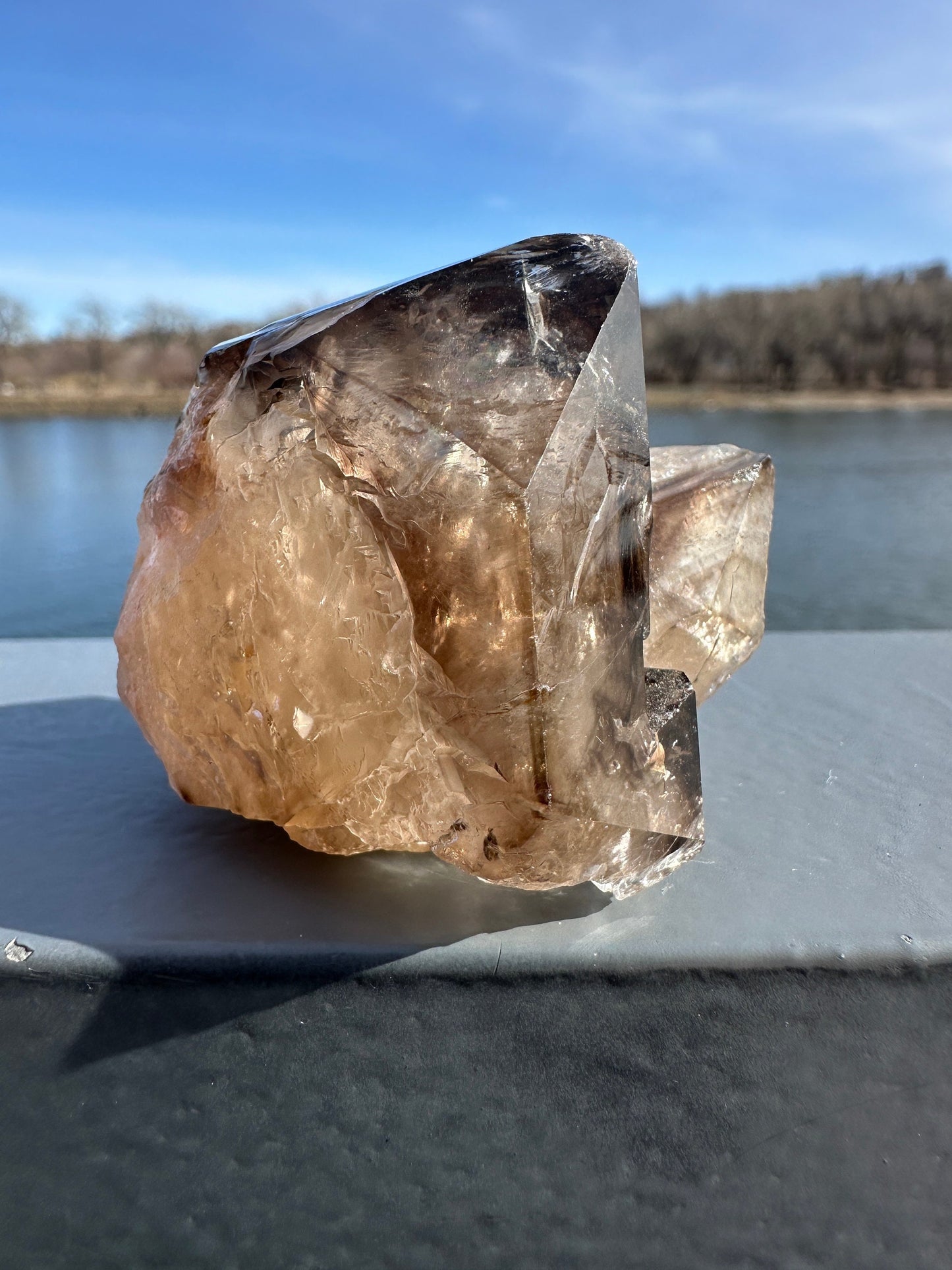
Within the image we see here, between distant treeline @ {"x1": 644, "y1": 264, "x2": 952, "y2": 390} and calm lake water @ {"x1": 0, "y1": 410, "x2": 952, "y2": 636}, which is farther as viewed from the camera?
distant treeline @ {"x1": 644, "y1": 264, "x2": 952, "y2": 390}

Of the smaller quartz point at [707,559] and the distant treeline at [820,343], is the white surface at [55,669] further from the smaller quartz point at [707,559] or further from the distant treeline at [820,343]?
the distant treeline at [820,343]

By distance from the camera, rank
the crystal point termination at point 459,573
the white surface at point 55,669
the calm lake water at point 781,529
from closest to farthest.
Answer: the crystal point termination at point 459,573 < the white surface at point 55,669 < the calm lake water at point 781,529

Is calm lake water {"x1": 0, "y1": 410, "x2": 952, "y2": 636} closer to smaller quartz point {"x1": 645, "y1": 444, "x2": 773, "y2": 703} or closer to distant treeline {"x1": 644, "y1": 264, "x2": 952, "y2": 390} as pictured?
smaller quartz point {"x1": 645, "y1": 444, "x2": 773, "y2": 703}

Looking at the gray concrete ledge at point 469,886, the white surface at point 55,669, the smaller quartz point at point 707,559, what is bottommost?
the gray concrete ledge at point 469,886

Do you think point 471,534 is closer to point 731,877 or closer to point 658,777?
point 658,777

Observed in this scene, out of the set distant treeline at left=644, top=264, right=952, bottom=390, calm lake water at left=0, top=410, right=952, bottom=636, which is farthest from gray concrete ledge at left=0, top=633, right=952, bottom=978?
distant treeline at left=644, top=264, right=952, bottom=390

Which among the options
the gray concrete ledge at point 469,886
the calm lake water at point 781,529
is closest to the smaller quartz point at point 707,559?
the gray concrete ledge at point 469,886
